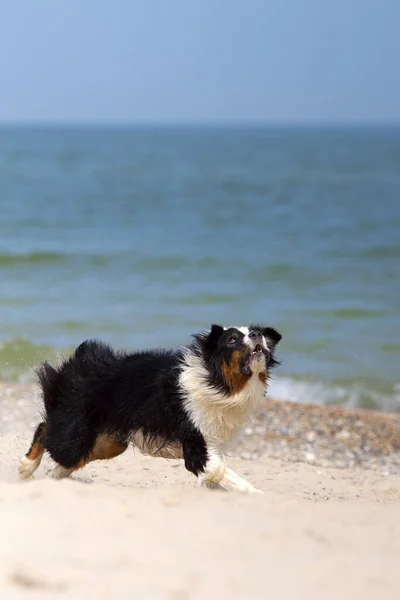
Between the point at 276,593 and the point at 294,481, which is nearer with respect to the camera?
the point at 276,593

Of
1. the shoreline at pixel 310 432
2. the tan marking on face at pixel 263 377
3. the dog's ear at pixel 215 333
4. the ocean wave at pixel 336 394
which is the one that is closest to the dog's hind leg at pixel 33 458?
the dog's ear at pixel 215 333

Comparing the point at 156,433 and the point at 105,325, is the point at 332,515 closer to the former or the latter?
A: the point at 156,433

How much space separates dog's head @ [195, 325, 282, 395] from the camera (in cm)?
589

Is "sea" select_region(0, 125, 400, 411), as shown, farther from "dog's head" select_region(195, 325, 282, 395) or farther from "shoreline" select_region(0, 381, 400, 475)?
"dog's head" select_region(195, 325, 282, 395)

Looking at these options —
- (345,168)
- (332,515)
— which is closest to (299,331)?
(332,515)

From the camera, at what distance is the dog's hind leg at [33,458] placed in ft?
21.7

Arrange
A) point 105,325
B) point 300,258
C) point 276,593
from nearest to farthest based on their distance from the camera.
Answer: point 276,593
point 105,325
point 300,258

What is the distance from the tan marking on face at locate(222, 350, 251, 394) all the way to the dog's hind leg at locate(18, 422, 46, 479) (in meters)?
1.30

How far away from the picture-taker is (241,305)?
54.3ft

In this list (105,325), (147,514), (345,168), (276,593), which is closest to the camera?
(276,593)

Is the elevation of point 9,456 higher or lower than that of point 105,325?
lower

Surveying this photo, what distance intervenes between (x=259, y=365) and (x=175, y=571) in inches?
78.9

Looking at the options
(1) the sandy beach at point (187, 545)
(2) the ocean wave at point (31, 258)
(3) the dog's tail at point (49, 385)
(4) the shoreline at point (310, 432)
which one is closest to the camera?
(1) the sandy beach at point (187, 545)

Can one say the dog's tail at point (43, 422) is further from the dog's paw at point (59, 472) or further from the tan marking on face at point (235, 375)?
the tan marking on face at point (235, 375)
